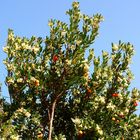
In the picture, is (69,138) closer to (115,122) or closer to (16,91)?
(115,122)

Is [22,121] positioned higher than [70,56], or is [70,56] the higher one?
[70,56]

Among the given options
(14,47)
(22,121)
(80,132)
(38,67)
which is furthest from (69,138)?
(14,47)

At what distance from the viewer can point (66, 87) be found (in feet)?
50.5

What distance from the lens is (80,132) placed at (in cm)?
1496

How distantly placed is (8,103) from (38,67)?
6.38 feet

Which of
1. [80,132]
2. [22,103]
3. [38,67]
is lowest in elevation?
[80,132]

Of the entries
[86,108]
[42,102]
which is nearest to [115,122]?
[86,108]

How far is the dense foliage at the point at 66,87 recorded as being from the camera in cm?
1525

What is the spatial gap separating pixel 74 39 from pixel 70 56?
2.42 ft

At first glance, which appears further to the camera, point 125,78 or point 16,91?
point 125,78

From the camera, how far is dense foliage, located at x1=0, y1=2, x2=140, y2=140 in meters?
15.2

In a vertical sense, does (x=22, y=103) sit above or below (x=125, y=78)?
below

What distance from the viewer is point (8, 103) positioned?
50.7ft

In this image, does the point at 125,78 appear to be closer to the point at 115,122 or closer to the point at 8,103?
the point at 115,122
